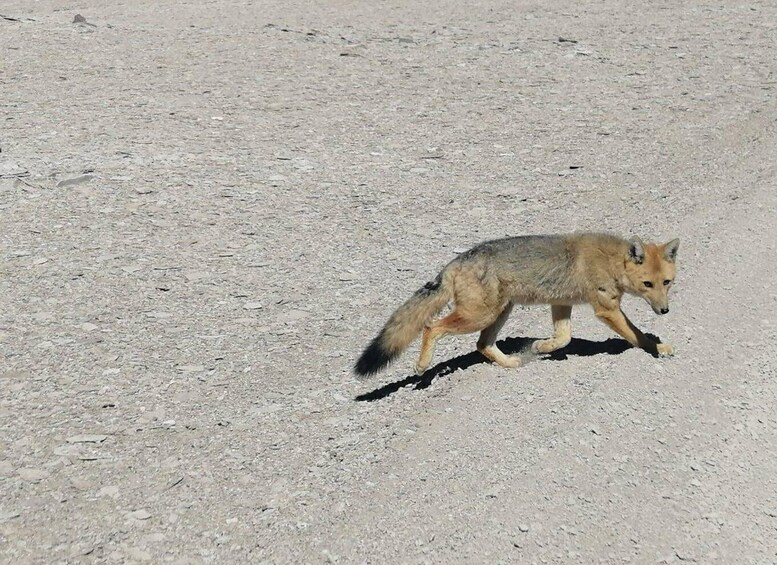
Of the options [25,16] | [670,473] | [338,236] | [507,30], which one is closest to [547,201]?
[338,236]

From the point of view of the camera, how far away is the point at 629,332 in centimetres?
782

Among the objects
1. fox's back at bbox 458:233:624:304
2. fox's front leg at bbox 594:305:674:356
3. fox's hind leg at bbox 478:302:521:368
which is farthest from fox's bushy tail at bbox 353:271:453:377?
fox's front leg at bbox 594:305:674:356

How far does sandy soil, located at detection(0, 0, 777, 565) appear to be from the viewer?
603 centimetres

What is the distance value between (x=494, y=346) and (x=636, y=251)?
4.15 feet

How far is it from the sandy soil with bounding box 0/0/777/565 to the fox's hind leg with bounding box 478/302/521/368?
0.32 ft

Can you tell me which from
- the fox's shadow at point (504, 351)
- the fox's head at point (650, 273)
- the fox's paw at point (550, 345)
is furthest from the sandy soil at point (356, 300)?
the fox's head at point (650, 273)

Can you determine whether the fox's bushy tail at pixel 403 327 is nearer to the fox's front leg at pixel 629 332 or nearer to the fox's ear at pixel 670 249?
the fox's front leg at pixel 629 332

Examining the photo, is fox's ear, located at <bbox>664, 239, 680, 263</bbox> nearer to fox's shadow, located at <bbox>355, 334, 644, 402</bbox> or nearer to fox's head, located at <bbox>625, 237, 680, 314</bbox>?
fox's head, located at <bbox>625, 237, 680, 314</bbox>

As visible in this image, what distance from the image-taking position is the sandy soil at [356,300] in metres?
6.03

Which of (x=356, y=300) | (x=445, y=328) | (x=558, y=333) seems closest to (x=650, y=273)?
(x=558, y=333)

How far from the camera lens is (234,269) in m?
9.59

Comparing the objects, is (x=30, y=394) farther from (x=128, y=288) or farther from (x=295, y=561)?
(x=295, y=561)

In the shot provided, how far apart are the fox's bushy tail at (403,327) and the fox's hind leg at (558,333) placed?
2.88 feet

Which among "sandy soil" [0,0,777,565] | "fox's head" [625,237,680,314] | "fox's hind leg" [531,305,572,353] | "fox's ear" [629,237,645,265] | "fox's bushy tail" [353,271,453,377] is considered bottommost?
"sandy soil" [0,0,777,565]
